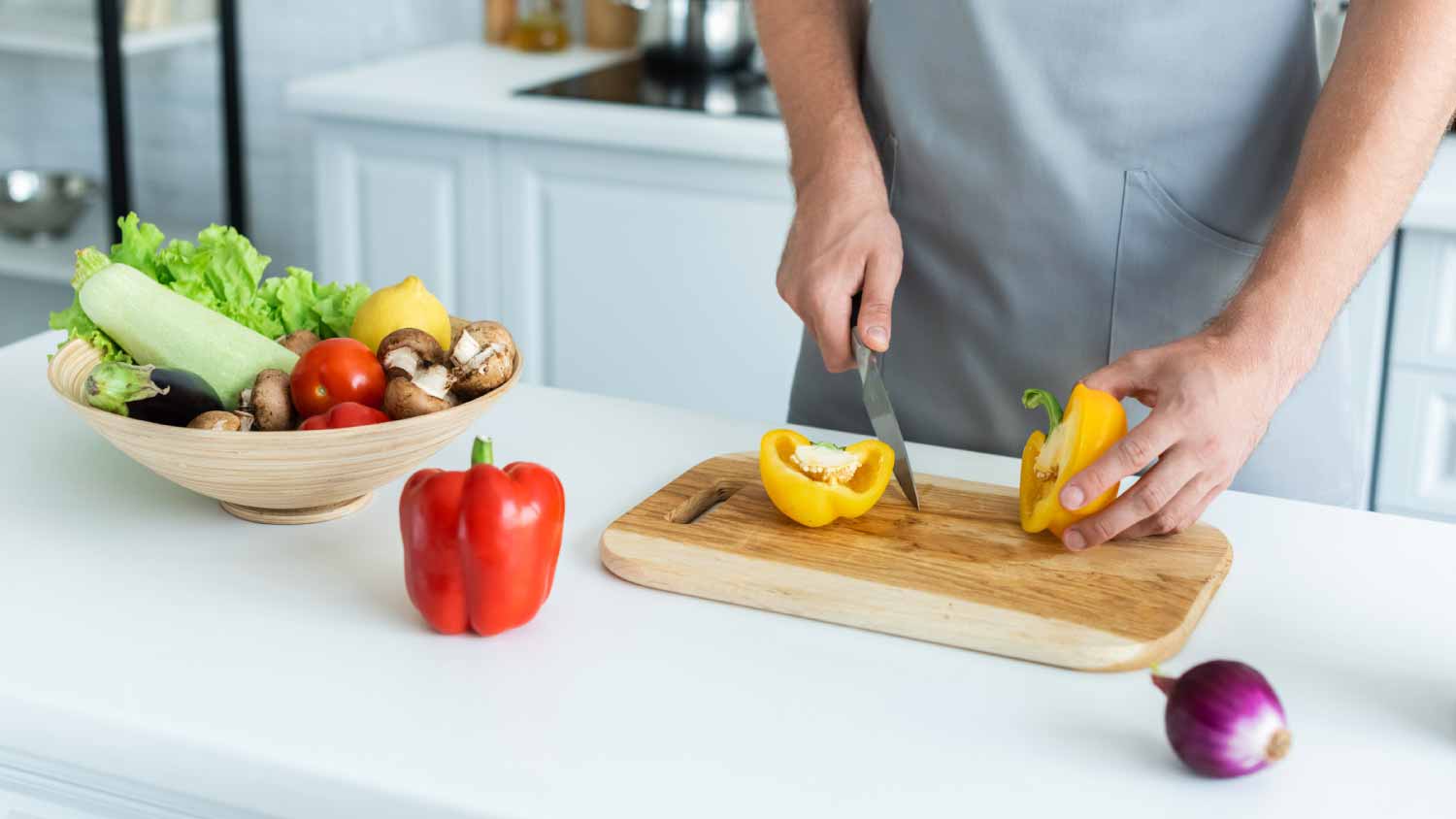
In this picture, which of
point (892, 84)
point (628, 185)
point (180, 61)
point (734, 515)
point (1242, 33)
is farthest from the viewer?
point (180, 61)

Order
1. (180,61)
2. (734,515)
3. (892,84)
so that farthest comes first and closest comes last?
(180,61), (892,84), (734,515)

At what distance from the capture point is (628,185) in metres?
2.27

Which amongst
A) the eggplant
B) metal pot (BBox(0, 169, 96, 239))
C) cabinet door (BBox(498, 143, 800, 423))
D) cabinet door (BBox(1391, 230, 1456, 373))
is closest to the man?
the eggplant

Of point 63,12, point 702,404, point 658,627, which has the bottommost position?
point 702,404

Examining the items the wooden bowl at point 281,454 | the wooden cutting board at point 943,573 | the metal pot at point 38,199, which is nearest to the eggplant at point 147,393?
the wooden bowl at point 281,454

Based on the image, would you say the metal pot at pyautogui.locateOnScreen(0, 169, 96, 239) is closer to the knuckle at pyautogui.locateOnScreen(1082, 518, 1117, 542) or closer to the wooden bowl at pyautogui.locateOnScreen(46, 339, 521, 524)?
the wooden bowl at pyautogui.locateOnScreen(46, 339, 521, 524)

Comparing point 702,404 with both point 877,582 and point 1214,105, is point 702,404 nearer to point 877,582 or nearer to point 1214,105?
point 1214,105

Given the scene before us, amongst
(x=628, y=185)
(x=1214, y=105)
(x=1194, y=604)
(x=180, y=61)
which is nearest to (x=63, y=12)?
(x=180, y=61)

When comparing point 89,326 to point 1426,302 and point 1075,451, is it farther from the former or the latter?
point 1426,302

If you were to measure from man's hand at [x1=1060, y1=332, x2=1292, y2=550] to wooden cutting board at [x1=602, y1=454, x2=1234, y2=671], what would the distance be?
3cm

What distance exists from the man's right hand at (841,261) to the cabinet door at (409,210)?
47.5 inches

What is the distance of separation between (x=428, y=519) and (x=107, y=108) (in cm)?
218

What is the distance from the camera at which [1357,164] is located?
105cm

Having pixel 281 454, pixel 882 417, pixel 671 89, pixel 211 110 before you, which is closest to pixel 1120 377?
pixel 882 417
